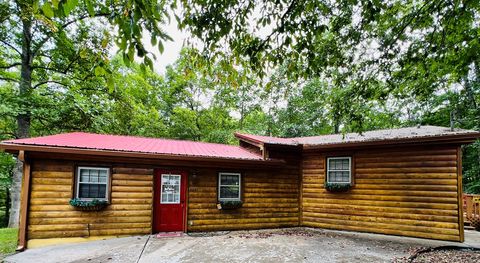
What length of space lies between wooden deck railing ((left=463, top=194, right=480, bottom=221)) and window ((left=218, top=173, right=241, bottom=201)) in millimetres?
7669

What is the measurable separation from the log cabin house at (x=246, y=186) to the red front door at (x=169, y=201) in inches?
1.2

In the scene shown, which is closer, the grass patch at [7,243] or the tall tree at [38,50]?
the grass patch at [7,243]

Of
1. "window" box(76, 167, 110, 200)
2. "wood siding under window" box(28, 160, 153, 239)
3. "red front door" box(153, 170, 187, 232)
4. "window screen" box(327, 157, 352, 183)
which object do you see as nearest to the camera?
"wood siding under window" box(28, 160, 153, 239)

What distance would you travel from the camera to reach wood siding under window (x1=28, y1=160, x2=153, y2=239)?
6.95 metres

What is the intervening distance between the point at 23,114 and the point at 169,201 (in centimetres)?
634

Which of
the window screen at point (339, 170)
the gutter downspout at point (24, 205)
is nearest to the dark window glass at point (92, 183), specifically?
the gutter downspout at point (24, 205)

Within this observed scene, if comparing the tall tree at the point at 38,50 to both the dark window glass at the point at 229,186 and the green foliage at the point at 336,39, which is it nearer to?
the dark window glass at the point at 229,186

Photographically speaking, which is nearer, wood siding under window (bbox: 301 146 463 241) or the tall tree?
wood siding under window (bbox: 301 146 463 241)

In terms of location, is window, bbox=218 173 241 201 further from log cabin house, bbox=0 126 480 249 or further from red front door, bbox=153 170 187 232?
red front door, bbox=153 170 187 232

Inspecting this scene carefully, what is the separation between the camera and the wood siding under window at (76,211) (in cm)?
695

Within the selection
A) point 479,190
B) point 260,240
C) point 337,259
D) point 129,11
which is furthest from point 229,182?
point 479,190

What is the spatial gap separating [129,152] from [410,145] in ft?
26.6

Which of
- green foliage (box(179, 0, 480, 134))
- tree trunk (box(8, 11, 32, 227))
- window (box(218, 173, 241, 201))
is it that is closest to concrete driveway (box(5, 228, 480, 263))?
window (box(218, 173, 241, 201))

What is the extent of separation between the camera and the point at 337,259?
6.04 m
